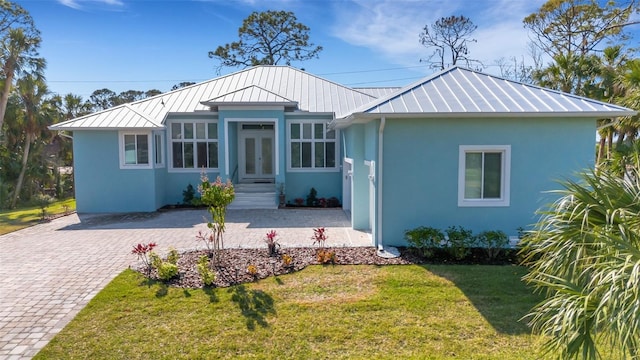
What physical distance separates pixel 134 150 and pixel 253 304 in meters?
11.7

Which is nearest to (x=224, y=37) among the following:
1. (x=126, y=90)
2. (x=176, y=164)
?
(x=176, y=164)

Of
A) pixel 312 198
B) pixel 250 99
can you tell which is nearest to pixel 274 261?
pixel 312 198

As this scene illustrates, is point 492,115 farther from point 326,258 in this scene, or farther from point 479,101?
point 326,258

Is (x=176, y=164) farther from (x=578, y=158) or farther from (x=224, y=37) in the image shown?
(x=224, y=37)

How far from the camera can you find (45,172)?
2495 cm

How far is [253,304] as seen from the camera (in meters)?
6.07

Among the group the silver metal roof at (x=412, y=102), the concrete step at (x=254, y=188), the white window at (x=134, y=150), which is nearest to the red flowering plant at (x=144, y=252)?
the silver metal roof at (x=412, y=102)

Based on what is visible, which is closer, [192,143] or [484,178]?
[484,178]

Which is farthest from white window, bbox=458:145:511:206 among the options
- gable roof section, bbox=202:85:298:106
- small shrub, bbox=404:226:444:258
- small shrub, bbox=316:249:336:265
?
gable roof section, bbox=202:85:298:106

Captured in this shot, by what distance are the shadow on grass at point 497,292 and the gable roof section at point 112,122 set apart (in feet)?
40.1

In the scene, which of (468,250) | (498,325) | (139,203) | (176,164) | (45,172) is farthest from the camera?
(45,172)

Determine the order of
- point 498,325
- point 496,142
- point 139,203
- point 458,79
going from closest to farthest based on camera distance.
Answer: point 498,325, point 496,142, point 458,79, point 139,203

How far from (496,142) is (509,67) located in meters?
25.0

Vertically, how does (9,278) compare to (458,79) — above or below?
below
